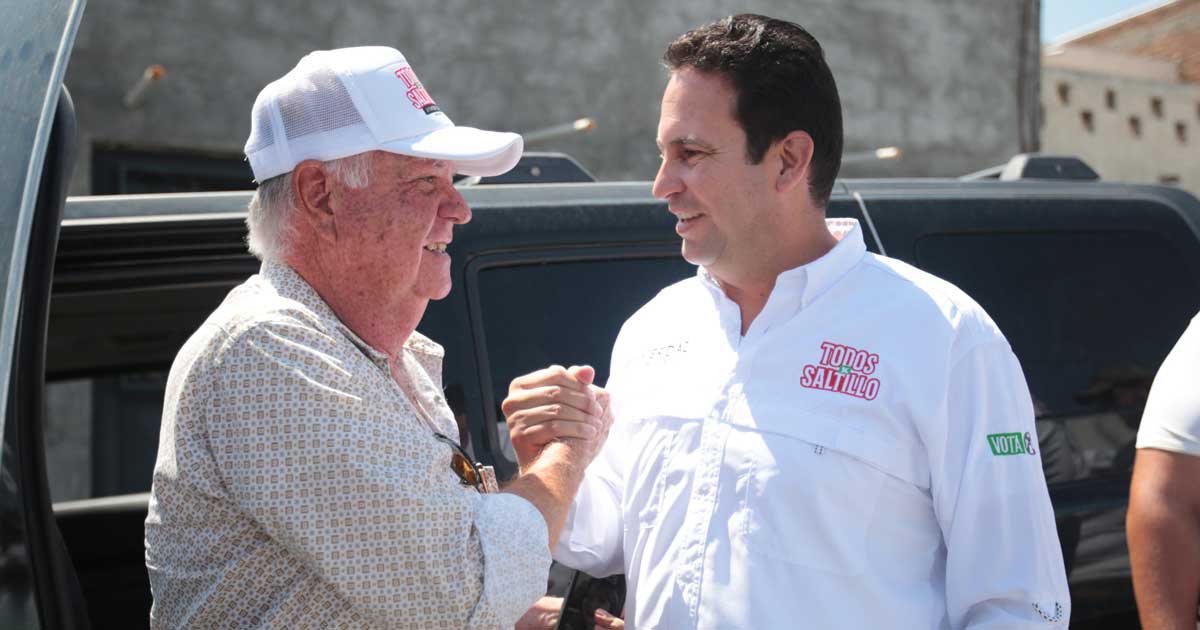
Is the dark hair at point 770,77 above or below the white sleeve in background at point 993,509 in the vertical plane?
above

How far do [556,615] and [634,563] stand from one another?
0.81ft

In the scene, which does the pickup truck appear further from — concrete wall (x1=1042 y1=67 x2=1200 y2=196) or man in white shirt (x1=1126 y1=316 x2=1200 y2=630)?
concrete wall (x1=1042 y1=67 x2=1200 y2=196)

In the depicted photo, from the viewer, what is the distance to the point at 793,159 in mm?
2156

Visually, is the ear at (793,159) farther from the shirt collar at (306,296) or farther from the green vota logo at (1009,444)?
the shirt collar at (306,296)

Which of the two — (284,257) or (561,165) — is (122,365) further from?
(284,257)

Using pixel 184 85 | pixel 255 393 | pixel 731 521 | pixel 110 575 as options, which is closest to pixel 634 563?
pixel 731 521

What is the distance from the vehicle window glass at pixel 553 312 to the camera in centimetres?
262

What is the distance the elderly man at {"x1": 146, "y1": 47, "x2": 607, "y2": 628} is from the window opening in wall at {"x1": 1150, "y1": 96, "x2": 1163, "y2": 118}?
21.1 meters

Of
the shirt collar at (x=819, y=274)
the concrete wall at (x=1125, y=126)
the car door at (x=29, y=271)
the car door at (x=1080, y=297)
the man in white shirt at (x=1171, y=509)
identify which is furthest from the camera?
the concrete wall at (x=1125, y=126)

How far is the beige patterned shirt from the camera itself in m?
1.55

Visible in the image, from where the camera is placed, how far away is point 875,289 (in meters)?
2.01

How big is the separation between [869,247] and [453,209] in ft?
4.29

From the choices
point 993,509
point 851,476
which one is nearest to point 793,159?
point 851,476

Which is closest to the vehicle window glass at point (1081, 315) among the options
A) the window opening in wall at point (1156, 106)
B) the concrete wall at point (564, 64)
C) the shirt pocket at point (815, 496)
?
the shirt pocket at point (815, 496)
